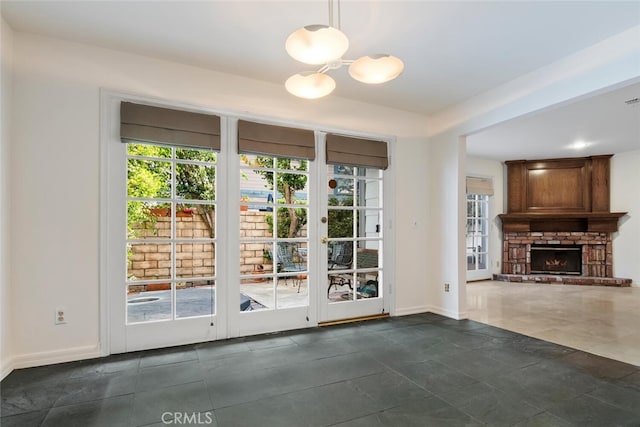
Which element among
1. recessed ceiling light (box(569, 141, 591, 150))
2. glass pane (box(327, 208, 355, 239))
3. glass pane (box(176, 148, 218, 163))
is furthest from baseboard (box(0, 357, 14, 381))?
recessed ceiling light (box(569, 141, 591, 150))

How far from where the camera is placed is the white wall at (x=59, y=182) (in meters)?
2.54

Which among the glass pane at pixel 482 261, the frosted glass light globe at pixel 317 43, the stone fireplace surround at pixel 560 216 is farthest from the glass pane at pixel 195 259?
the stone fireplace surround at pixel 560 216

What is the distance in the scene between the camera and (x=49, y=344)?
259 cm

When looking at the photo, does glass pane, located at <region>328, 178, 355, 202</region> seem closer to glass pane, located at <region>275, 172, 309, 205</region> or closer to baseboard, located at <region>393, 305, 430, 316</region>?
glass pane, located at <region>275, 172, 309, 205</region>

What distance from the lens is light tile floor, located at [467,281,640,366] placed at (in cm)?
Result: 320

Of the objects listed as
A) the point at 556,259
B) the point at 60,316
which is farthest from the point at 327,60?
the point at 556,259

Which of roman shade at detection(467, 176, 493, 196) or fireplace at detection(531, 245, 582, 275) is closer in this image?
roman shade at detection(467, 176, 493, 196)

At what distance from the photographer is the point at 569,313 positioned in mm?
4312

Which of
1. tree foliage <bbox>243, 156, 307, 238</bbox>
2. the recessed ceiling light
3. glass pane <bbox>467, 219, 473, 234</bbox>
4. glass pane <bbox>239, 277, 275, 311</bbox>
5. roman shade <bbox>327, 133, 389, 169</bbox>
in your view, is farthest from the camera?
glass pane <bbox>467, 219, 473, 234</bbox>

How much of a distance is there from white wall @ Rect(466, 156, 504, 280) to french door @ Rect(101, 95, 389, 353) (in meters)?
4.20

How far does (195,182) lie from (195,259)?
0.72m

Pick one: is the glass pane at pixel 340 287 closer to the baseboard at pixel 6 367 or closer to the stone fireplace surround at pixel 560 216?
the baseboard at pixel 6 367

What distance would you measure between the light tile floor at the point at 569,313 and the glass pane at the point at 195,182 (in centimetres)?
334

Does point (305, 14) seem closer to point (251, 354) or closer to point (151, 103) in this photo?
point (151, 103)
